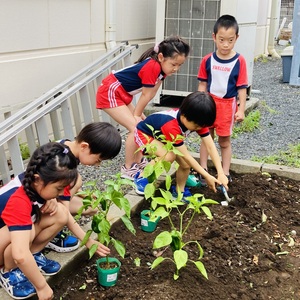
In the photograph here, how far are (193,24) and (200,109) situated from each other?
11.2 feet

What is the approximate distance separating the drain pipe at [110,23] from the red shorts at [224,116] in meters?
2.21

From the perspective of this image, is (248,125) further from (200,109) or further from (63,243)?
(63,243)

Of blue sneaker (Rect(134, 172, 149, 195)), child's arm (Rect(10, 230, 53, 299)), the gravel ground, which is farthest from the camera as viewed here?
the gravel ground

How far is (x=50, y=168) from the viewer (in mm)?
2180

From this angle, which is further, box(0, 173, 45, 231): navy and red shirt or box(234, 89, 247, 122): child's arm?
box(234, 89, 247, 122): child's arm

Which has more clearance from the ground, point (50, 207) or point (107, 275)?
point (50, 207)

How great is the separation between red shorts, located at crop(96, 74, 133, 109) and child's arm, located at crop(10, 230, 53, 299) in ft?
7.42

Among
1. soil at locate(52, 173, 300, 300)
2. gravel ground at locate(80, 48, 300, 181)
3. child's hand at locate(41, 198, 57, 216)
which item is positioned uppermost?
child's hand at locate(41, 198, 57, 216)

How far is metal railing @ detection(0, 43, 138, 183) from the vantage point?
3521 mm

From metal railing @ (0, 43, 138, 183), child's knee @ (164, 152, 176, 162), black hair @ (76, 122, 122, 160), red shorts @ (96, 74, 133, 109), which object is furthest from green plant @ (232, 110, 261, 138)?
black hair @ (76, 122, 122, 160)

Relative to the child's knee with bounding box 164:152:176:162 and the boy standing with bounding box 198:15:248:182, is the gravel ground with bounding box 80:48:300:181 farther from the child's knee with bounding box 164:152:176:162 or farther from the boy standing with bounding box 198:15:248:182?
the child's knee with bounding box 164:152:176:162

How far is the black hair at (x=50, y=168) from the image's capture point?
2.18 metres

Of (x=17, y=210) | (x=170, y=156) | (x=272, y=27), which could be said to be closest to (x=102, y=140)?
(x=17, y=210)

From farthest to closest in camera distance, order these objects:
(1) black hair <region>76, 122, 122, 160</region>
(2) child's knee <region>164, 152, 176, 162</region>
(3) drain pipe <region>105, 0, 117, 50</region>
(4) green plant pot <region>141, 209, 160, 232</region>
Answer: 1. (3) drain pipe <region>105, 0, 117, 50</region>
2. (2) child's knee <region>164, 152, 176, 162</region>
3. (4) green plant pot <region>141, 209, 160, 232</region>
4. (1) black hair <region>76, 122, 122, 160</region>
